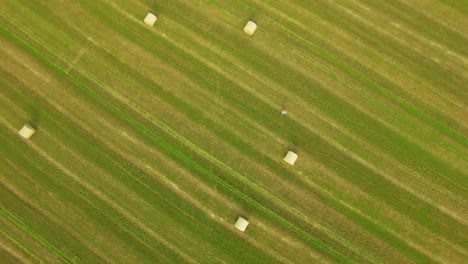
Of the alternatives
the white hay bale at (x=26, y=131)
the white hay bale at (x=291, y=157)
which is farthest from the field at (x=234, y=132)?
the white hay bale at (x=291, y=157)

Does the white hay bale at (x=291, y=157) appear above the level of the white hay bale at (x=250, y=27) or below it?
below

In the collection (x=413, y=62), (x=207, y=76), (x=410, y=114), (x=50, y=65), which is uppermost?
(x=413, y=62)

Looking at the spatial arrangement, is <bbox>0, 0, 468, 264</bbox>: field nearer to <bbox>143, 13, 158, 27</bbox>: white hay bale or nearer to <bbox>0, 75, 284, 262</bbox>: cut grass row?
<bbox>0, 75, 284, 262</bbox>: cut grass row

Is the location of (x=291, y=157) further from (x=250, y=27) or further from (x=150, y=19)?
(x=150, y=19)

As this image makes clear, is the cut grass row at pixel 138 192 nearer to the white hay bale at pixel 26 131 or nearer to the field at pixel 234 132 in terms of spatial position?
the field at pixel 234 132

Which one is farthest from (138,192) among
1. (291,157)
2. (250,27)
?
(250,27)

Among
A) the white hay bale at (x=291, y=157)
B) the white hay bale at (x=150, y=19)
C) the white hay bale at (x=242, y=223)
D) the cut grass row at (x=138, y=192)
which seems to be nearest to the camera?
the white hay bale at (x=242, y=223)

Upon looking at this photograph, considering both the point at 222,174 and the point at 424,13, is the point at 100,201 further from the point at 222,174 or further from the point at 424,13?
the point at 424,13

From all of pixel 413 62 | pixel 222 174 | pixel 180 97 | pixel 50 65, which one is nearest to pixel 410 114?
pixel 413 62

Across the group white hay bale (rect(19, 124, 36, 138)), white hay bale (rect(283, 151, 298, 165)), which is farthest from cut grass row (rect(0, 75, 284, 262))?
white hay bale (rect(283, 151, 298, 165))

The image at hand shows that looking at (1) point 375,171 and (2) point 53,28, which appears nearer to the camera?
(1) point 375,171
